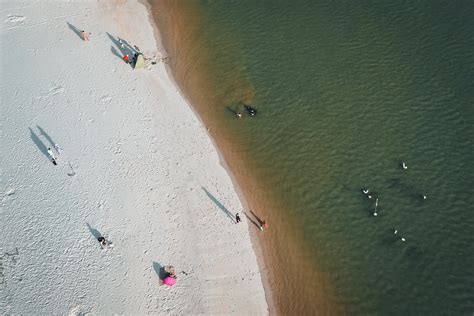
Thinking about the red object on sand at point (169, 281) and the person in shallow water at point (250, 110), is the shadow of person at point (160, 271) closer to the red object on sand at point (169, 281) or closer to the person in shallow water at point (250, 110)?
the red object on sand at point (169, 281)

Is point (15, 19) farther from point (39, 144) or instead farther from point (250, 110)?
point (250, 110)

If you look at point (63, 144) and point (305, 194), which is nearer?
point (305, 194)

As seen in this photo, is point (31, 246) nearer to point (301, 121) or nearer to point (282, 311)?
point (282, 311)

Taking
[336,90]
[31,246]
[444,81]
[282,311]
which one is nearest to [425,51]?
[444,81]

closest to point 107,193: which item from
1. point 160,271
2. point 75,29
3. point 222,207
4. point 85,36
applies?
point 160,271

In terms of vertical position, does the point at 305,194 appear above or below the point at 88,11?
below

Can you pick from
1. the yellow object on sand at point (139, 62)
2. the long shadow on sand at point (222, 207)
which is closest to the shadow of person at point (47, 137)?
the yellow object on sand at point (139, 62)

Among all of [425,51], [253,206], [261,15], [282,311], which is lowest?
[282,311]
